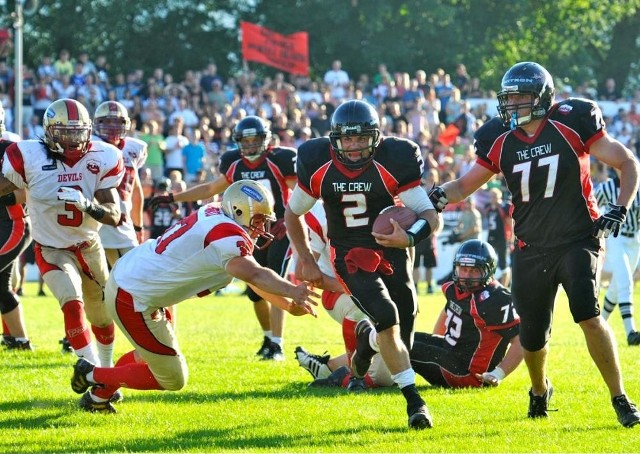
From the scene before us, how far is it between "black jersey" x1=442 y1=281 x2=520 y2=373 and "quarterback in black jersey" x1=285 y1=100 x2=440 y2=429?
42.0 inches

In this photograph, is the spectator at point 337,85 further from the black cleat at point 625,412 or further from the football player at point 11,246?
the black cleat at point 625,412

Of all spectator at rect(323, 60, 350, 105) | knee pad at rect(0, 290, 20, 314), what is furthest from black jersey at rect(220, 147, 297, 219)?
spectator at rect(323, 60, 350, 105)

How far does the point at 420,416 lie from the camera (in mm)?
6230

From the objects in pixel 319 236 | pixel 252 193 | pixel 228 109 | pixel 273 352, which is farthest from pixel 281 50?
pixel 252 193

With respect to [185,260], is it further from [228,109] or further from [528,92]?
[228,109]

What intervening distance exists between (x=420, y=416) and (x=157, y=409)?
5.72ft

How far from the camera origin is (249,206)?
19.8 feet

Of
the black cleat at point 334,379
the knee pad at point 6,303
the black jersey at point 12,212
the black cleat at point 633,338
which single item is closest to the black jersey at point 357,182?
the black cleat at point 334,379

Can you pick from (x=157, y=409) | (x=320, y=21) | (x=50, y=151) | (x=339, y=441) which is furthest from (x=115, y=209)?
(x=320, y=21)

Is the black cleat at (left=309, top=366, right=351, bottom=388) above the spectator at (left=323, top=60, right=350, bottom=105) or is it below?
below

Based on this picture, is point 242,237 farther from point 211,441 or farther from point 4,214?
point 4,214

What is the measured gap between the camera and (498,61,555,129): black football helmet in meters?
6.34

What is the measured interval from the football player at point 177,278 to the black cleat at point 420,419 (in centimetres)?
93

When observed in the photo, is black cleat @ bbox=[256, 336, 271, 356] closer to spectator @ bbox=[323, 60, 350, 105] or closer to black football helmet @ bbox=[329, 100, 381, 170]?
black football helmet @ bbox=[329, 100, 381, 170]
